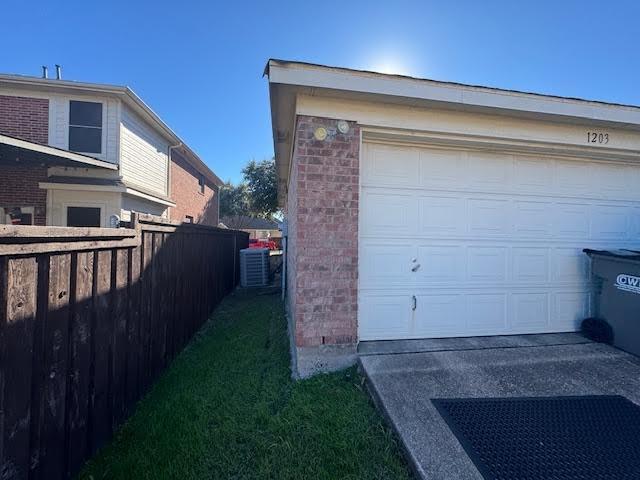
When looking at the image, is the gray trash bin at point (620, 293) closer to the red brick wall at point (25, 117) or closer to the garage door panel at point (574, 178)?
the garage door panel at point (574, 178)

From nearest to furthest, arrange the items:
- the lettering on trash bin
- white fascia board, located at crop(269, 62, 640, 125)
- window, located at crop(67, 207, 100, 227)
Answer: white fascia board, located at crop(269, 62, 640, 125) < the lettering on trash bin < window, located at crop(67, 207, 100, 227)

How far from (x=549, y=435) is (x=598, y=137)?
12.1 feet

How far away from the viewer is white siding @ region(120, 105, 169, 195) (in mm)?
10117

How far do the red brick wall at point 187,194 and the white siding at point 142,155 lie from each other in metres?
1.35

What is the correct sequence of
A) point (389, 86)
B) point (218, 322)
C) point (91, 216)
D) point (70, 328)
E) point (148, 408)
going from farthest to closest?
point (91, 216)
point (218, 322)
point (389, 86)
point (148, 408)
point (70, 328)

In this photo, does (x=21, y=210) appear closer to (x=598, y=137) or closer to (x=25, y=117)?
(x=25, y=117)

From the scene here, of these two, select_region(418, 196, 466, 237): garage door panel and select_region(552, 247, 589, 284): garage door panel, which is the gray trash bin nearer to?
select_region(552, 247, 589, 284): garage door panel

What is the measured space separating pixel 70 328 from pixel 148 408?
4.21 ft

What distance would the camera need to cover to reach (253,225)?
33.8 meters

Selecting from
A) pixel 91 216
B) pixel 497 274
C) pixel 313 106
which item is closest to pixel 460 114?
pixel 313 106

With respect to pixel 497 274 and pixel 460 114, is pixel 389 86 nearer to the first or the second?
pixel 460 114

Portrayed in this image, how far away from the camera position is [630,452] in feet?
6.94

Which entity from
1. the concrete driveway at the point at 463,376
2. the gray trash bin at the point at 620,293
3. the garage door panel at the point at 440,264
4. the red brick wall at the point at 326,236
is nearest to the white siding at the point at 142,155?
the red brick wall at the point at 326,236

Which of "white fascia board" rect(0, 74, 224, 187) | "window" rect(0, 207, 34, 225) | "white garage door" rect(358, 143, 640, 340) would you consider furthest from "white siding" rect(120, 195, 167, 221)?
"white garage door" rect(358, 143, 640, 340)
